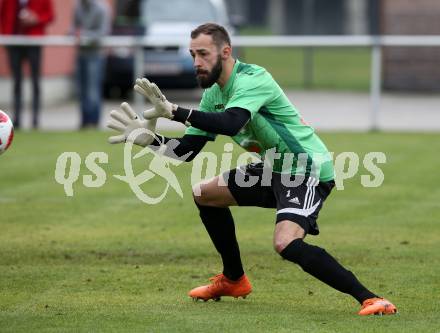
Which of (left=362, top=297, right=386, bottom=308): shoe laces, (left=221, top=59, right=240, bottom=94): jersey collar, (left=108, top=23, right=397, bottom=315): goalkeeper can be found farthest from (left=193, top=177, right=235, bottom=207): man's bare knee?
(left=362, top=297, right=386, bottom=308): shoe laces

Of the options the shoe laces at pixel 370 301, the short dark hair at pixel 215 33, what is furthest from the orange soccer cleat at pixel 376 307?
the short dark hair at pixel 215 33

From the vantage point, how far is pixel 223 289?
6.84 metres

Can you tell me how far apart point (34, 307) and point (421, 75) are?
58.6 feet

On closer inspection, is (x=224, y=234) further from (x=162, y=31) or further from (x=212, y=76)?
(x=162, y=31)

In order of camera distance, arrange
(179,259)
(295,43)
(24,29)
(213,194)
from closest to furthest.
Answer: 1. (213,194)
2. (179,259)
3. (295,43)
4. (24,29)

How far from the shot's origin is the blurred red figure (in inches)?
653

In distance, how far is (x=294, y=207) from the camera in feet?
21.1

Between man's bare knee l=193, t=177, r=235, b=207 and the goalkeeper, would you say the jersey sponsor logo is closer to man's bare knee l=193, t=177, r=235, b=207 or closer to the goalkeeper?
the goalkeeper

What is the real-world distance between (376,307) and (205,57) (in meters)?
1.67

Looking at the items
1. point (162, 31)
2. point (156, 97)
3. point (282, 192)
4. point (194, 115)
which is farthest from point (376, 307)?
point (162, 31)

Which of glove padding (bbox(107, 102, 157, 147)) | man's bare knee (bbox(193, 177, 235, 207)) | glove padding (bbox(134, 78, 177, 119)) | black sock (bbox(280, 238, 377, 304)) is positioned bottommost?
black sock (bbox(280, 238, 377, 304))

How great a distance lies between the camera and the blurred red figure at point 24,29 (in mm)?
16578

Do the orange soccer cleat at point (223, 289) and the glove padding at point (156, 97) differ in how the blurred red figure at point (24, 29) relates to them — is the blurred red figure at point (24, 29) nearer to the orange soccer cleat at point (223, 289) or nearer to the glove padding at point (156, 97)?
the orange soccer cleat at point (223, 289)

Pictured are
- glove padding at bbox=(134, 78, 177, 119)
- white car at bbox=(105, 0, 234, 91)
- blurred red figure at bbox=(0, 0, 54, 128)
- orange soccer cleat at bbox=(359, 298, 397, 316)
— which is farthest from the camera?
white car at bbox=(105, 0, 234, 91)
